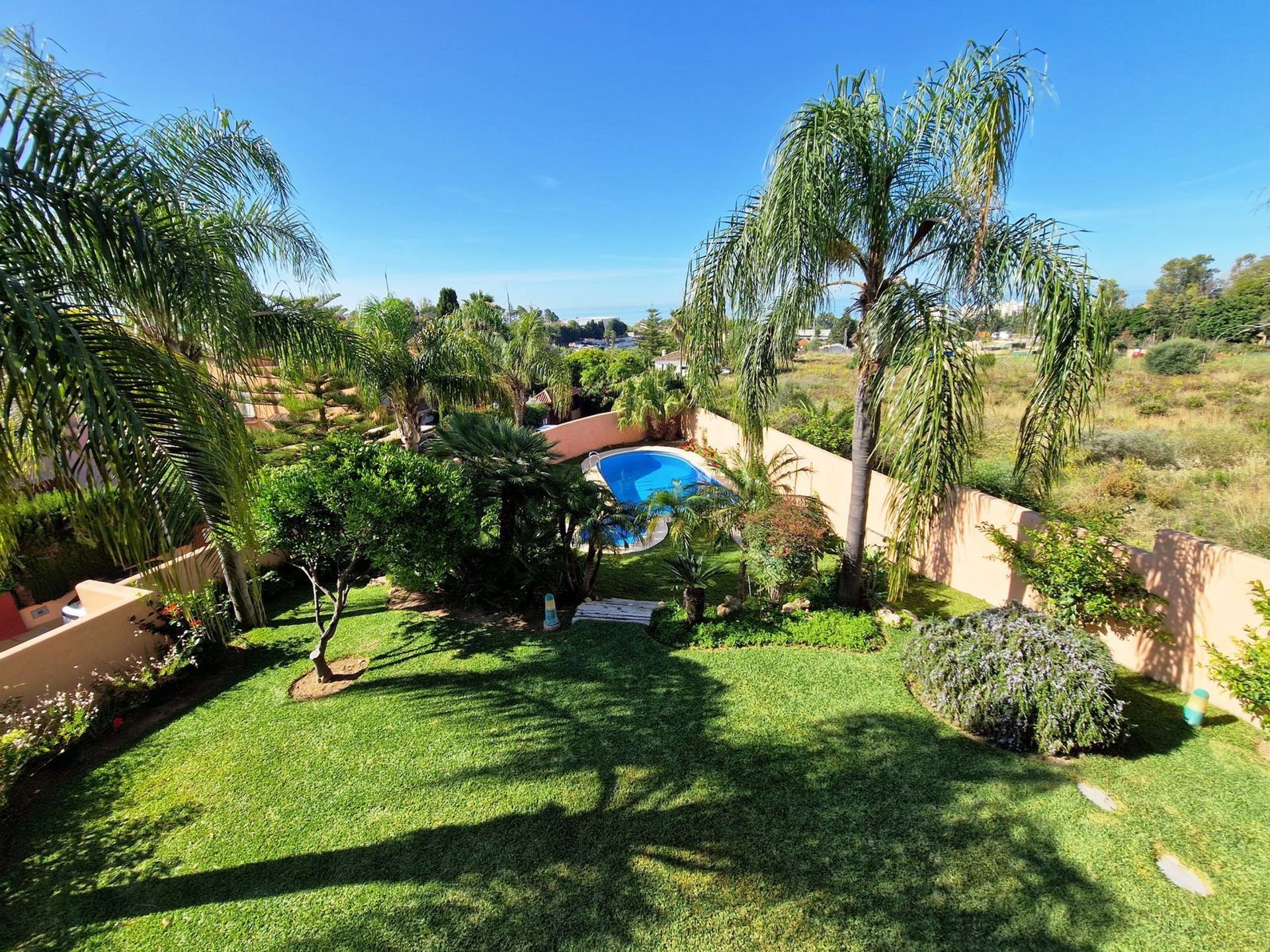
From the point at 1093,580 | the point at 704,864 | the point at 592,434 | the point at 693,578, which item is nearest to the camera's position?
the point at 704,864

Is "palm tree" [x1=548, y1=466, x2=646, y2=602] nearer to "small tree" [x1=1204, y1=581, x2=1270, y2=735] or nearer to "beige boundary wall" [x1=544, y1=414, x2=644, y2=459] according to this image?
"small tree" [x1=1204, y1=581, x2=1270, y2=735]

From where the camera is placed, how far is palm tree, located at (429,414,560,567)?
841 cm

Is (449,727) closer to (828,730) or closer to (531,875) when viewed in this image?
(531,875)

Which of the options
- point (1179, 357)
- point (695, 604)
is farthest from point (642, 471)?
point (1179, 357)

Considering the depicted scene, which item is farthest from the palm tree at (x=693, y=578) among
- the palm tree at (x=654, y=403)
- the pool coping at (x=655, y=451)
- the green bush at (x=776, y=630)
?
the palm tree at (x=654, y=403)

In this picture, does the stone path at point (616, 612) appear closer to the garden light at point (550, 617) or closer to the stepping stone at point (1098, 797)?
the garden light at point (550, 617)

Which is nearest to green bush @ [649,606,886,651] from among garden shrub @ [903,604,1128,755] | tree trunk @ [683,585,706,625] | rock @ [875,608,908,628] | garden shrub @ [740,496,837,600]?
tree trunk @ [683,585,706,625]

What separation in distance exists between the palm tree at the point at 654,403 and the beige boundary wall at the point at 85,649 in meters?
15.8

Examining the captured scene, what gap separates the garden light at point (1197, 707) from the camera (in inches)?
210

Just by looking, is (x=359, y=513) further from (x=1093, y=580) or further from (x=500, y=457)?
(x=1093, y=580)

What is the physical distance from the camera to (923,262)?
263 inches

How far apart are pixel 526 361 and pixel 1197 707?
1926cm

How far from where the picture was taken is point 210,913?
386cm

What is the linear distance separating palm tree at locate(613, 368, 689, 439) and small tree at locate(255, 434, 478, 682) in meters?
14.4
